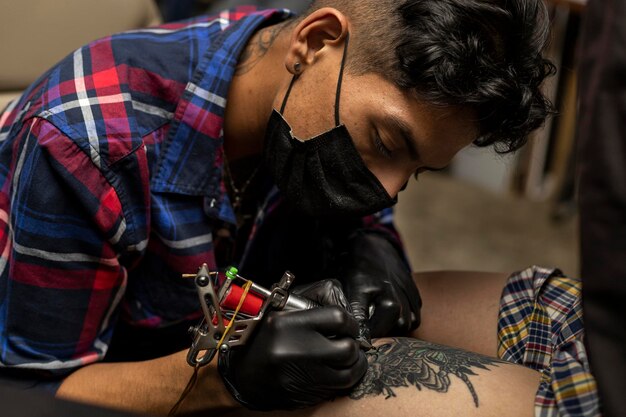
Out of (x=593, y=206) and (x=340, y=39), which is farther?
(x=340, y=39)

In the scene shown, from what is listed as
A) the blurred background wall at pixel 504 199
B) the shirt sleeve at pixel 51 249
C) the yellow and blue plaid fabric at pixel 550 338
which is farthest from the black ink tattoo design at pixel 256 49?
the yellow and blue plaid fabric at pixel 550 338

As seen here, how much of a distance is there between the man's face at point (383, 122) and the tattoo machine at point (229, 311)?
25 centimetres

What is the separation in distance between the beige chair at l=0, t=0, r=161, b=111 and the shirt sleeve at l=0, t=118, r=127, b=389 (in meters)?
0.31

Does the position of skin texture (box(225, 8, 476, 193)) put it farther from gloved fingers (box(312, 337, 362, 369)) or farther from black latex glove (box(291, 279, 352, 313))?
gloved fingers (box(312, 337, 362, 369))

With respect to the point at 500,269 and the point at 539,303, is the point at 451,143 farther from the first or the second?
the point at 500,269

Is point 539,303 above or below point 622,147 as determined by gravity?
below

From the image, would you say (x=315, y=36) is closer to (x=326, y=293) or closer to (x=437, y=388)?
(x=326, y=293)

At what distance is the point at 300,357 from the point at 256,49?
515 millimetres

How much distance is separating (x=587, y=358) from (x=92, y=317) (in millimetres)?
618

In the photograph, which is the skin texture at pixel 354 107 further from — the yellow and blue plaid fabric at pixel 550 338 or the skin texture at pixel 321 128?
the yellow and blue plaid fabric at pixel 550 338

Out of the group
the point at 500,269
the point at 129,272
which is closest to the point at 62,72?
the point at 129,272

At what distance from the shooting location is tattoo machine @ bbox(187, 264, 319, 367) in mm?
746

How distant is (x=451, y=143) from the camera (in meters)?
0.95

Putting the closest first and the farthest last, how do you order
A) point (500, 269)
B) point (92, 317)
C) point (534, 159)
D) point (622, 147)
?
point (622, 147) → point (92, 317) → point (500, 269) → point (534, 159)
